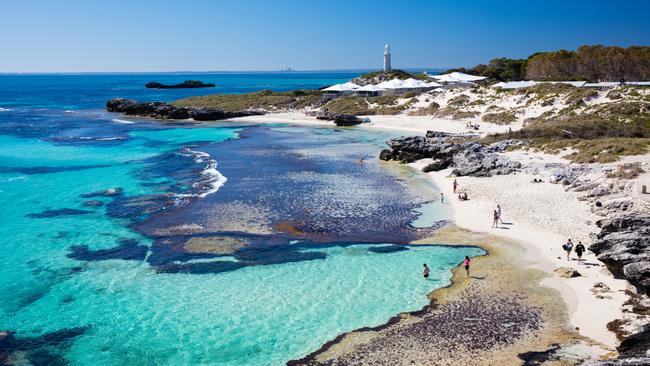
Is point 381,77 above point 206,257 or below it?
above

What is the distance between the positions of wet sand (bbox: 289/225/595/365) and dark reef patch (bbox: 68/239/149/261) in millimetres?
11466

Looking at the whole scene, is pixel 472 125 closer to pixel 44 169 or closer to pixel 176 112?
pixel 44 169

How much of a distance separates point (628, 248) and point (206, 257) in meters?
16.2

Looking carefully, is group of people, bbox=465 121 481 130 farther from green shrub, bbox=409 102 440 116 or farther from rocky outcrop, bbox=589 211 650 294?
rocky outcrop, bbox=589 211 650 294

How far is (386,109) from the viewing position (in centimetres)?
7531

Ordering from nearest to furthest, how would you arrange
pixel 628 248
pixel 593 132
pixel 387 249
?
pixel 628 248, pixel 387 249, pixel 593 132

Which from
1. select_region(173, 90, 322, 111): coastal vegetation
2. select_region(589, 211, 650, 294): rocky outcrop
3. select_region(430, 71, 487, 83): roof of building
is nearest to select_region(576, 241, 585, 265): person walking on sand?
select_region(589, 211, 650, 294): rocky outcrop

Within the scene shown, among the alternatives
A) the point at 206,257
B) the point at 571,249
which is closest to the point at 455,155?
the point at 571,249

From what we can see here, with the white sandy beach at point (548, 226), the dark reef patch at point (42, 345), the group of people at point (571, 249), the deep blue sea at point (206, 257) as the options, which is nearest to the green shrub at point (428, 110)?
the deep blue sea at point (206, 257)

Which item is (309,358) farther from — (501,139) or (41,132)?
(41,132)

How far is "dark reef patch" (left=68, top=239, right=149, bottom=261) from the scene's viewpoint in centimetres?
2309

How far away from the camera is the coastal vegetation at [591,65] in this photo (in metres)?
75.4

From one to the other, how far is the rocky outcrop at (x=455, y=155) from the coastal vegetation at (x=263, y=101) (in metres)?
43.0

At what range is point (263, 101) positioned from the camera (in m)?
93.4
